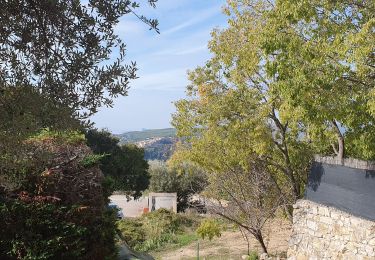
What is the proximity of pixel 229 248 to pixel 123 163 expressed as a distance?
17.3 metres

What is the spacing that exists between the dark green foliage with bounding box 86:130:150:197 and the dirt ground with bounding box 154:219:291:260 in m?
14.7

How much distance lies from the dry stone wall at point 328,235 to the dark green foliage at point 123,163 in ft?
75.7

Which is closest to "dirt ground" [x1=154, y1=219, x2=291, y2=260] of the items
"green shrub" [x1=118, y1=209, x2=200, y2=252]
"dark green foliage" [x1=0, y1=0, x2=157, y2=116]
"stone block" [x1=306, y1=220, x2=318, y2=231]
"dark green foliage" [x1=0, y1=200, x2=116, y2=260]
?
"green shrub" [x1=118, y1=209, x2=200, y2=252]

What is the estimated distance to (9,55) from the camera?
131 inches

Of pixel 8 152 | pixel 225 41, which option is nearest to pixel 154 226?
pixel 225 41

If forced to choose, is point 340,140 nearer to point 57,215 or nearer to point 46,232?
point 57,215

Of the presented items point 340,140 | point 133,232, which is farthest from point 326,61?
point 133,232

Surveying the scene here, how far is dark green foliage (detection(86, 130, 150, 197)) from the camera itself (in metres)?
33.5

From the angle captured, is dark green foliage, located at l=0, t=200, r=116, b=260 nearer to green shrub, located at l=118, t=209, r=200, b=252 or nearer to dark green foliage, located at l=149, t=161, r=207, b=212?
green shrub, located at l=118, t=209, r=200, b=252

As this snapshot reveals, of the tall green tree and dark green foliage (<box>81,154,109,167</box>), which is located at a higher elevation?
the tall green tree

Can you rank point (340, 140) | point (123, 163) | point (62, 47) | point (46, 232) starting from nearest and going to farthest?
point (62, 47)
point (46, 232)
point (340, 140)
point (123, 163)

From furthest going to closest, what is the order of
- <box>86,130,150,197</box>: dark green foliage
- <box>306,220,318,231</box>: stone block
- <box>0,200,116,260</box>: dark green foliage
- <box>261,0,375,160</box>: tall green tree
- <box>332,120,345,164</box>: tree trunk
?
<box>86,130,150,197</box>: dark green foliage
<box>332,120,345,164</box>: tree trunk
<box>306,220,318,231</box>: stone block
<box>261,0,375,160</box>: tall green tree
<box>0,200,116,260</box>: dark green foliage

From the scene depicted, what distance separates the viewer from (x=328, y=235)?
10.6m

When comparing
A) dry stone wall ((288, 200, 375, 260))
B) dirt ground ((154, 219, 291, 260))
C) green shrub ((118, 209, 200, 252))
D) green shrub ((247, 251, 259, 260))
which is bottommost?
green shrub ((118, 209, 200, 252))
